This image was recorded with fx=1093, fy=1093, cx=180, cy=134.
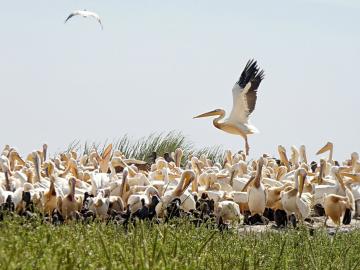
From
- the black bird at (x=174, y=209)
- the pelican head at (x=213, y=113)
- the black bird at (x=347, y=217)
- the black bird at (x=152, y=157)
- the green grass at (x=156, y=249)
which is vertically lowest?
the green grass at (x=156, y=249)

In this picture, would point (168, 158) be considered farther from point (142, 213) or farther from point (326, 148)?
point (142, 213)

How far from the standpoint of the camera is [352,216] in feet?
52.9

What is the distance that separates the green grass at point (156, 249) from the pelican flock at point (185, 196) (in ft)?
6.48

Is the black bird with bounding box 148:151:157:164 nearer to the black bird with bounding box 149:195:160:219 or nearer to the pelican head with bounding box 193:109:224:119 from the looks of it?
the pelican head with bounding box 193:109:224:119

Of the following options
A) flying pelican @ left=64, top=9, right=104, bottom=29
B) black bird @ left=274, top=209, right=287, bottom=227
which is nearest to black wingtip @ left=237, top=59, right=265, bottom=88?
flying pelican @ left=64, top=9, right=104, bottom=29

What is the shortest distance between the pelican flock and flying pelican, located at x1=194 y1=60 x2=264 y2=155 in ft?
17.8

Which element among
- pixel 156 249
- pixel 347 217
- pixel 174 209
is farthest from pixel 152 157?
pixel 156 249

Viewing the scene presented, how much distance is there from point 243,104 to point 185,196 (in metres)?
10.7

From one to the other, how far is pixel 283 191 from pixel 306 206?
3.07ft

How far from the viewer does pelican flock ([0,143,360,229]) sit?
525 inches

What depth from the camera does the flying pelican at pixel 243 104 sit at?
79.6ft

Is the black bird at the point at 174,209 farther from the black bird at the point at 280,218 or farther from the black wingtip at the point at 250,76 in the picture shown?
the black wingtip at the point at 250,76

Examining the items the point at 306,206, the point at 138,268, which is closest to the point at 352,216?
the point at 306,206

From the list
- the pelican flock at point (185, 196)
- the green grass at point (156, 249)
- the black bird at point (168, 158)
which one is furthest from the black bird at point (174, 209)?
the black bird at point (168, 158)
